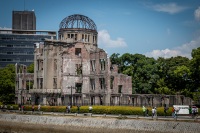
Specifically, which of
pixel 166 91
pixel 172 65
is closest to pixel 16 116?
pixel 166 91

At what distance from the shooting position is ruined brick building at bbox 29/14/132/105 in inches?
3088

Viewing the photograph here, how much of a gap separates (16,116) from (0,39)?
100 meters

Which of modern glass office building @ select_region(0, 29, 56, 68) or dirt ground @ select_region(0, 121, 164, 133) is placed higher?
modern glass office building @ select_region(0, 29, 56, 68)

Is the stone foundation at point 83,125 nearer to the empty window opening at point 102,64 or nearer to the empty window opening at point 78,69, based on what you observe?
the empty window opening at point 78,69

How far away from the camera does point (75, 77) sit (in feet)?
272

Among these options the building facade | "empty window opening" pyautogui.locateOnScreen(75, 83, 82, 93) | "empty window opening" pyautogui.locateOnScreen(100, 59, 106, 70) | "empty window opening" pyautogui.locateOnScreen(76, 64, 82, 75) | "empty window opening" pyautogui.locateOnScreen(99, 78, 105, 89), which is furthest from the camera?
the building facade

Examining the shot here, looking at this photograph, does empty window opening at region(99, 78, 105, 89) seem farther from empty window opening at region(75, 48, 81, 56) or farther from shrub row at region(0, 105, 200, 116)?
shrub row at region(0, 105, 200, 116)

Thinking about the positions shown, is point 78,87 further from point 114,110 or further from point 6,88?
point 114,110

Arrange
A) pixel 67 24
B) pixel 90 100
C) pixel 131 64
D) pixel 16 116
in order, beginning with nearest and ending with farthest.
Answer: pixel 16 116 → pixel 90 100 → pixel 67 24 → pixel 131 64

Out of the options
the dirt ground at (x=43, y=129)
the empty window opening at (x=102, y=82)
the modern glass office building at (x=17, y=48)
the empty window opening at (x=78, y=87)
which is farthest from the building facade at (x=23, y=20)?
the dirt ground at (x=43, y=129)

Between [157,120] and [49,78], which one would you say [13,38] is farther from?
[157,120]

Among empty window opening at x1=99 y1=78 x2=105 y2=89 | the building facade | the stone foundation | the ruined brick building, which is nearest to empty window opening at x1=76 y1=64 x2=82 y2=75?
the ruined brick building

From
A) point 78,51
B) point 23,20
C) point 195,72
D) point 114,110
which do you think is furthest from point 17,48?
point 114,110

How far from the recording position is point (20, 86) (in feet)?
312
